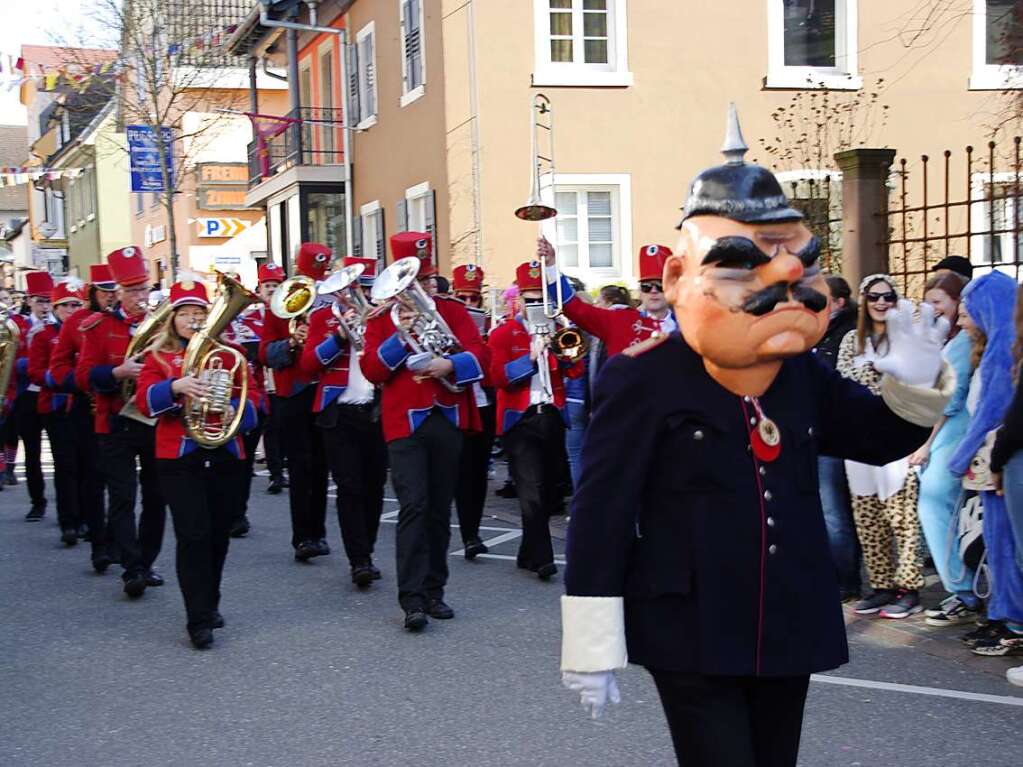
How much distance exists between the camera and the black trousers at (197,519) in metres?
7.11

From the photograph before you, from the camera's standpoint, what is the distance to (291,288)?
10.0 m

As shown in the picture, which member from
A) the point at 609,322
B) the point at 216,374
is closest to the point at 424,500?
the point at 216,374

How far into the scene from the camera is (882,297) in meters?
7.04

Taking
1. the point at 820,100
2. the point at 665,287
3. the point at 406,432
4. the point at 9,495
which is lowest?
the point at 9,495

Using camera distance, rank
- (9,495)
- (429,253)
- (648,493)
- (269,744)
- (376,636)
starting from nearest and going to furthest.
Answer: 1. (648,493)
2. (269,744)
3. (376,636)
4. (429,253)
5. (9,495)

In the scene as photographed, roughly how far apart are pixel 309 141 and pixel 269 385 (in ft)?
45.4

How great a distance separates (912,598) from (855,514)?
0.56 metres

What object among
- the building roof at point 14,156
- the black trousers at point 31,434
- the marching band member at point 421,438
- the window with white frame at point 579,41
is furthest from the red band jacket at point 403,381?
the building roof at point 14,156

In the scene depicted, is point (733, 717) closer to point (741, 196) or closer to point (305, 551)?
point (741, 196)

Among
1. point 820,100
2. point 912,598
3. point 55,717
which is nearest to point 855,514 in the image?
point 912,598

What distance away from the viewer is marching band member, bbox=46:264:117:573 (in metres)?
8.96

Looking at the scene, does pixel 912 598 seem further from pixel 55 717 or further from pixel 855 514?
pixel 55 717

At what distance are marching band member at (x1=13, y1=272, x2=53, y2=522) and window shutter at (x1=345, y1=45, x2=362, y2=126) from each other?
1154cm

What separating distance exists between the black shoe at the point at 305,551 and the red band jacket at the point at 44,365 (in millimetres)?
2282
